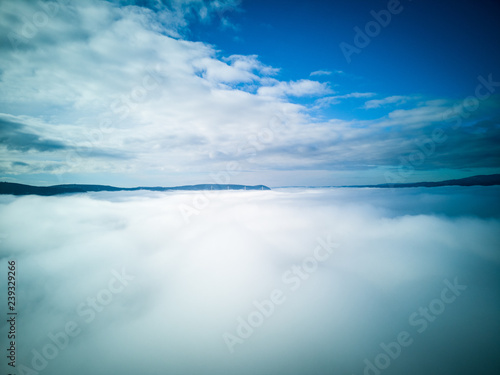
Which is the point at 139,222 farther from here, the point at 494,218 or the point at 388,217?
the point at 494,218

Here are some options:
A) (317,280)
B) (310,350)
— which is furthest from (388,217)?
(310,350)

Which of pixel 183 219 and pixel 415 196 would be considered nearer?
pixel 415 196

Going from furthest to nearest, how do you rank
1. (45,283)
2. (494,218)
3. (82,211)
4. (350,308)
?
(82,211) < (45,283) < (350,308) < (494,218)

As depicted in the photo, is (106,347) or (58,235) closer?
(106,347)

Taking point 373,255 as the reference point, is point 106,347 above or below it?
below

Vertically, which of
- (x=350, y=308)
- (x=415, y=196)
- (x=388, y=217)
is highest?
(x=415, y=196)

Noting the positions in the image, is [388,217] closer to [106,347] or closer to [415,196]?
[415,196]

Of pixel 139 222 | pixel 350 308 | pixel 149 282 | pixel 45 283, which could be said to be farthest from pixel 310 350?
pixel 45 283

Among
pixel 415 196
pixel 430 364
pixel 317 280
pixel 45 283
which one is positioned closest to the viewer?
pixel 430 364

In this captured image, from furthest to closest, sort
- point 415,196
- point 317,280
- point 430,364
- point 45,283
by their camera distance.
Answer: point 45,283
point 317,280
point 415,196
point 430,364
